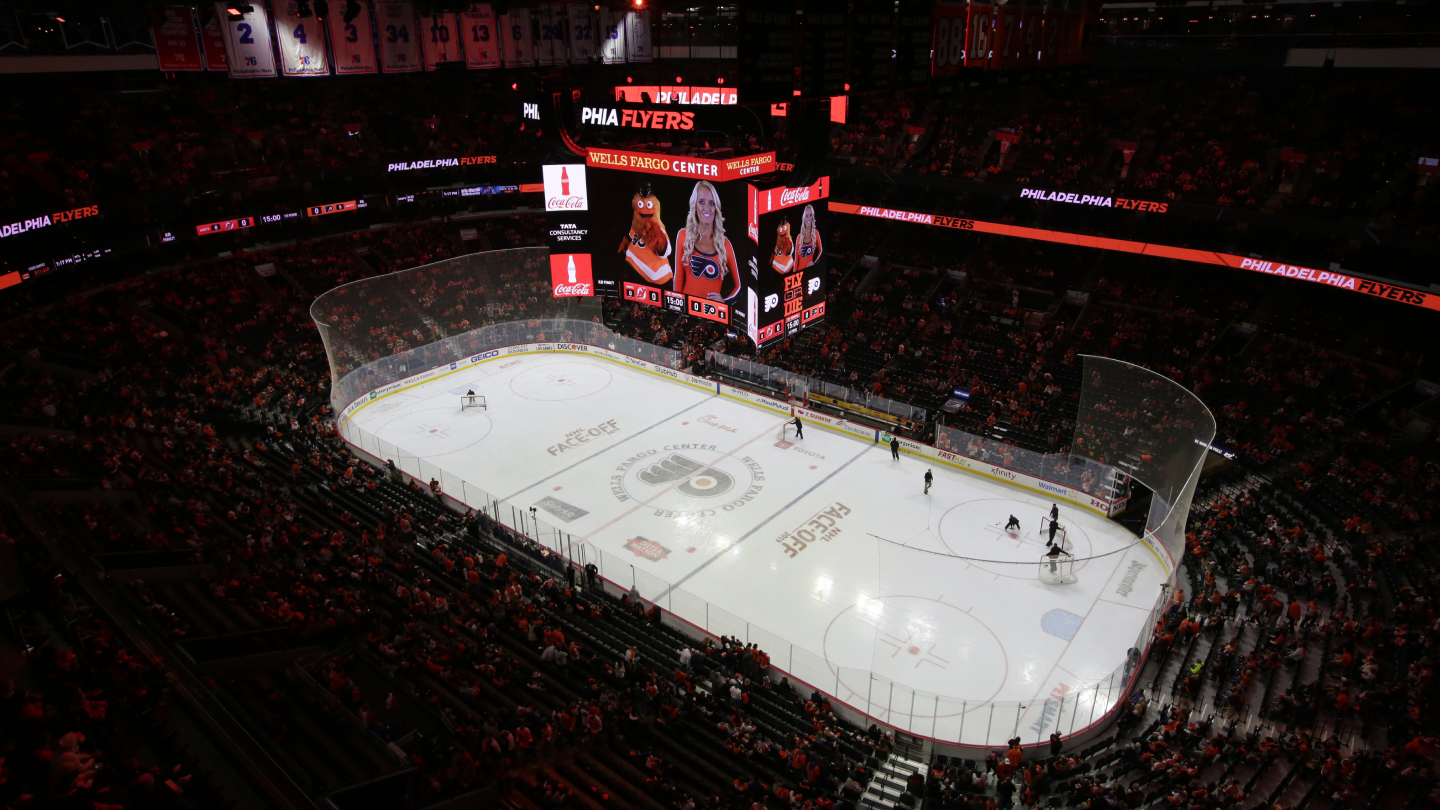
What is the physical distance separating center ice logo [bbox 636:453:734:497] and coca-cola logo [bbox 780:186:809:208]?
380 inches

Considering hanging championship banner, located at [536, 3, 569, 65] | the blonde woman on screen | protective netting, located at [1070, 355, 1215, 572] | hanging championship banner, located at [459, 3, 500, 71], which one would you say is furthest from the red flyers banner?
protective netting, located at [1070, 355, 1215, 572]

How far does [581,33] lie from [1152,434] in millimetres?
24487

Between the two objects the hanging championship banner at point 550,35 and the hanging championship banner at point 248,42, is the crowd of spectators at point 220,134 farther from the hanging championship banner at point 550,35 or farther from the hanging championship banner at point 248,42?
the hanging championship banner at point 550,35

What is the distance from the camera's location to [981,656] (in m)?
18.8

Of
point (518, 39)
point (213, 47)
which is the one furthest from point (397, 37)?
point (213, 47)

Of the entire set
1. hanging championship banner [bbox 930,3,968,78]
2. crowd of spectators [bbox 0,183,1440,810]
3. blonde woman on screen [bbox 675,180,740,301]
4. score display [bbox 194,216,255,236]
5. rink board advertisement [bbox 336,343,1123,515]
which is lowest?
rink board advertisement [bbox 336,343,1123,515]

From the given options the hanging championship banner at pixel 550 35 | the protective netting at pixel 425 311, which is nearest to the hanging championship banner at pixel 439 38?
the hanging championship banner at pixel 550 35

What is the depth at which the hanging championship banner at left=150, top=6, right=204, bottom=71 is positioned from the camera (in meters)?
23.2

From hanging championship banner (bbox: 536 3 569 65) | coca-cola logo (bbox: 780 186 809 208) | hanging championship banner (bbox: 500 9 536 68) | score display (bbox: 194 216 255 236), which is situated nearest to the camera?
coca-cola logo (bbox: 780 186 809 208)

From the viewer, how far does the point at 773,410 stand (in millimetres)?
33031

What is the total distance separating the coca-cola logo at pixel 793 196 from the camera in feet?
72.2

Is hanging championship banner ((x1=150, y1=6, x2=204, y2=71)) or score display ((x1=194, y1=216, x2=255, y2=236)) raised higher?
hanging championship banner ((x1=150, y1=6, x2=204, y2=71))

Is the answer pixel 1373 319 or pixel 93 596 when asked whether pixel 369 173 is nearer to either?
pixel 93 596

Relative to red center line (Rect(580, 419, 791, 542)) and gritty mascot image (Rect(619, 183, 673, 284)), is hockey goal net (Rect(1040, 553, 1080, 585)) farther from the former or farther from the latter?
gritty mascot image (Rect(619, 183, 673, 284))
